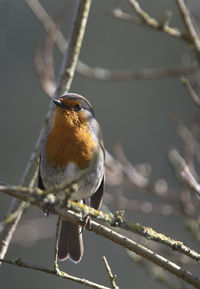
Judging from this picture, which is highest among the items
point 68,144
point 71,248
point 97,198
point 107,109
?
point 68,144

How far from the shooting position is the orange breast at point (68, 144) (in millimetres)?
3357

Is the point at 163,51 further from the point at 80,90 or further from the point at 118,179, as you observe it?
the point at 118,179

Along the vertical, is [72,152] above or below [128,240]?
below

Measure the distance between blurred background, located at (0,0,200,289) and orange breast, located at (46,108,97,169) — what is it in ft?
10.5

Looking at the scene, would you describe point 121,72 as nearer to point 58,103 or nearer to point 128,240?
point 58,103

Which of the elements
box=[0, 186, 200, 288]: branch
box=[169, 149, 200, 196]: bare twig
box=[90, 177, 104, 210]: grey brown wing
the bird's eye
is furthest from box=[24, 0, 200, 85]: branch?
box=[0, 186, 200, 288]: branch

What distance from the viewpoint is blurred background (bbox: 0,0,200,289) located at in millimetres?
6750

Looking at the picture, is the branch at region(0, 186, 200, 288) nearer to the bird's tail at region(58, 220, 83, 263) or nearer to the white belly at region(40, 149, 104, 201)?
the white belly at region(40, 149, 104, 201)

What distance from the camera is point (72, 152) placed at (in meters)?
3.35

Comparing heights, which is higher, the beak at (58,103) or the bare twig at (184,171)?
the bare twig at (184,171)

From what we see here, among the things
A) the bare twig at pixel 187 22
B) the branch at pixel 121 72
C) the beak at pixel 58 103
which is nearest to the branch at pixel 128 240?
the bare twig at pixel 187 22

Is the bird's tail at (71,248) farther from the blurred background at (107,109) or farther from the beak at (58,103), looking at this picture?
the blurred background at (107,109)

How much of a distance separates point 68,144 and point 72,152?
0.21 feet

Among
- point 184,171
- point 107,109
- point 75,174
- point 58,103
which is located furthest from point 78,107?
point 107,109
